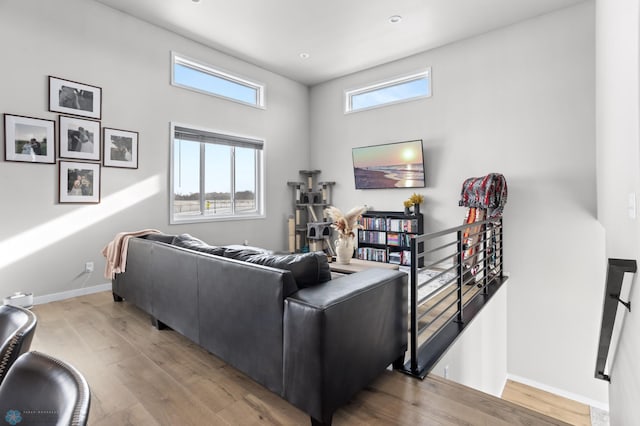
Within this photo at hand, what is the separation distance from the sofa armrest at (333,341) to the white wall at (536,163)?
131 inches

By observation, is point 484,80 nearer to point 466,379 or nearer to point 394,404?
point 466,379

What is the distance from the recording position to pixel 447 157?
16.5 feet

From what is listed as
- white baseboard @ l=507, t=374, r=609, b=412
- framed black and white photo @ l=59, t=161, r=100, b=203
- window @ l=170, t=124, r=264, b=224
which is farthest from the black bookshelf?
framed black and white photo @ l=59, t=161, r=100, b=203

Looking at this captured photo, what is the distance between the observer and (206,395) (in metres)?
1.90

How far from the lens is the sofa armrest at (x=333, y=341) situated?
5.08 ft

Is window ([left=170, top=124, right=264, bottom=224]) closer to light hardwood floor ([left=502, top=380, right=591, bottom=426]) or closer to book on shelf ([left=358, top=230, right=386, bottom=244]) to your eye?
book on shelf ([left=358, top=230, right=386, bottom=244])

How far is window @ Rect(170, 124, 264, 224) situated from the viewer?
4801 millimetres

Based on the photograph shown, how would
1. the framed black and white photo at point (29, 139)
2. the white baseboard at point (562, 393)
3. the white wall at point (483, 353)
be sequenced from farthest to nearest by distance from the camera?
the white baseboard at point (562, 393), the framed black and white photo at point (29, 139), the white wall at point (483, 353)

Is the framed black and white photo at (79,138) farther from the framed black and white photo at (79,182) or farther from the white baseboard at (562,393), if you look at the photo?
the white baseboard at (562,393)

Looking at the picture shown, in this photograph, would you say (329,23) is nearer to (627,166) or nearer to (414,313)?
(627,166)

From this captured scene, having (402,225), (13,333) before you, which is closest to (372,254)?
(402,225)

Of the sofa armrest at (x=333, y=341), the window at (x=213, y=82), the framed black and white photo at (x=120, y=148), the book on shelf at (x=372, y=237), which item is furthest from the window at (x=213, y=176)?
the sofa armrest at (x=333, y=341)

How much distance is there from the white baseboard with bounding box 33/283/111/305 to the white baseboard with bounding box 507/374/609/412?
5338 mm

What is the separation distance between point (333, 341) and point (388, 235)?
13.1ft
